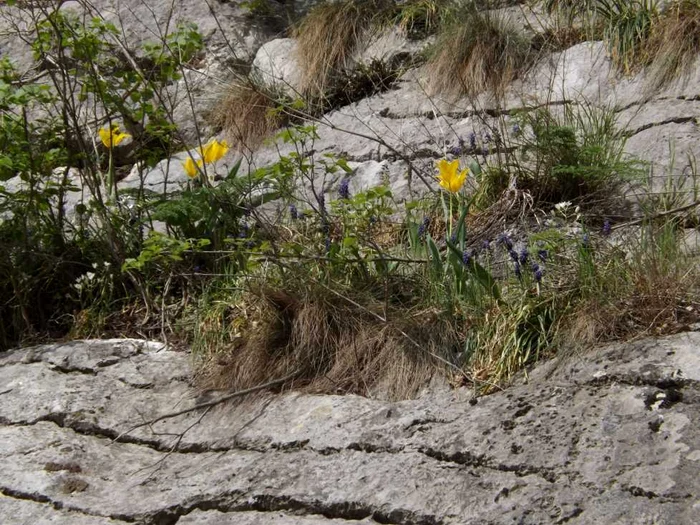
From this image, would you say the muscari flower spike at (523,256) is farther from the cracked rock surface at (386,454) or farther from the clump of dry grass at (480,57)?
the clump of dry grass at (480,57)

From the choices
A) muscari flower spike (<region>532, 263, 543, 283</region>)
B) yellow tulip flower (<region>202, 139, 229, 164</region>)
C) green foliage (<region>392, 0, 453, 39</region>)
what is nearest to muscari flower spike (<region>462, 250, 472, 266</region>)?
muscari flower spike (<region>532, 263, 543, 283</region>)

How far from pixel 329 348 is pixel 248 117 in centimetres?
267

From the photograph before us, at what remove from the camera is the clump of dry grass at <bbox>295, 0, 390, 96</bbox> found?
240 inches

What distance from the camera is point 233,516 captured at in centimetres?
302

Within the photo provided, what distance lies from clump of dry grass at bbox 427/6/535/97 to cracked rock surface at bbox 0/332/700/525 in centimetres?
267

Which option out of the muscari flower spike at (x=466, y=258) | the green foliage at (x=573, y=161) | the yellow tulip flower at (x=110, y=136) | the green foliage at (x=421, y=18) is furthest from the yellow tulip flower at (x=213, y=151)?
the green foliage at (x=421, y=18)

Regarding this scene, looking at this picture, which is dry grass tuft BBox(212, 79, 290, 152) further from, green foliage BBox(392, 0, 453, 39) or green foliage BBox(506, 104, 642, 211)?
green foliage BBox(506, 104, 642, 211)

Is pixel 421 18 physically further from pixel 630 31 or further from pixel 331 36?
pixel 630 31

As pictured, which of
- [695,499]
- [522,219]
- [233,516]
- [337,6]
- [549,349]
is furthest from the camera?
[337,6]

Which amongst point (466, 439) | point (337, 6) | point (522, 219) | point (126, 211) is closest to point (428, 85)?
point (337, 6)

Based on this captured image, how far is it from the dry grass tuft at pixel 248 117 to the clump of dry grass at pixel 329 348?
2.23 metres

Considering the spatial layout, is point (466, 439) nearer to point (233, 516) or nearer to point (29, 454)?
point (233, 516)

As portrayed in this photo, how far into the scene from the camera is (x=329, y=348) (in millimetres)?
3785

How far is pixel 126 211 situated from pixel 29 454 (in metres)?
1.73
